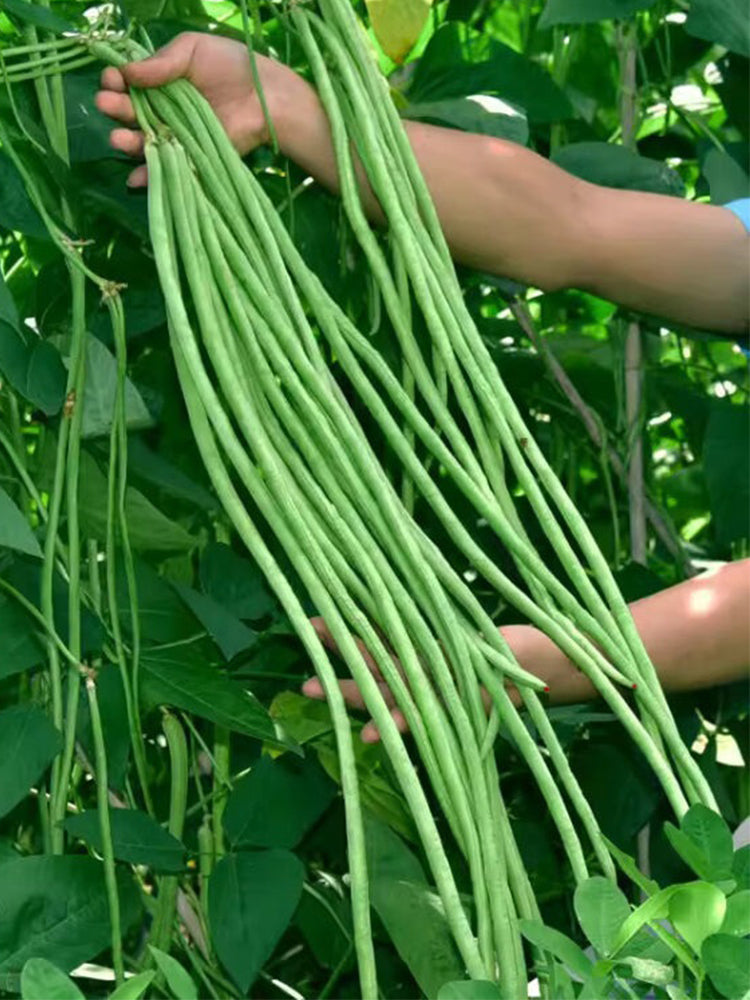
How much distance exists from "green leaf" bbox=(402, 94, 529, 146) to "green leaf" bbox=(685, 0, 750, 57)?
152 millimetres

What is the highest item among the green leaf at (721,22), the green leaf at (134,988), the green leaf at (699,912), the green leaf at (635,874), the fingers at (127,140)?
the green leaf at (721,22)

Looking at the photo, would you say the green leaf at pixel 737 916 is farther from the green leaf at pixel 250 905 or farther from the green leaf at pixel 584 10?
the green leaf at pixel 584 10

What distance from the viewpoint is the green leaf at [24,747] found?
2.78 feet

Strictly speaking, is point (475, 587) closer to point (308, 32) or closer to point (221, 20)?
point (221, 20)

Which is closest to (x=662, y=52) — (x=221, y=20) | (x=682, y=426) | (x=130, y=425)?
(x=682, y=426)

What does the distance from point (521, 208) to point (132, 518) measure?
34 cm

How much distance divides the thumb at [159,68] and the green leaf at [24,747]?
32cm

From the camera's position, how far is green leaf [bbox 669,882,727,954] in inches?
22.9

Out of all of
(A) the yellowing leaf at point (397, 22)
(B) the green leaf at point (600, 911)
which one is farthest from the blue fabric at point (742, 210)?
(B) the green leaf at point (600, 911)

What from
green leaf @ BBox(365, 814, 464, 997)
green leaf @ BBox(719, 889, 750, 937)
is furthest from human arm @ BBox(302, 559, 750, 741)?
green leaf @ BBox(719, 889, 750, 937)

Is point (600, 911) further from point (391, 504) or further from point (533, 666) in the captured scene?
point (533, 666)

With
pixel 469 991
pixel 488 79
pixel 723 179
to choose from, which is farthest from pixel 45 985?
pixel 723 179

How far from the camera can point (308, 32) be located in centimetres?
87

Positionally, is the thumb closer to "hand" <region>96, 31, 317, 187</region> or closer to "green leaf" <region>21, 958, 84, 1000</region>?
"hand" <region>96, 31, 317, 187</region>
